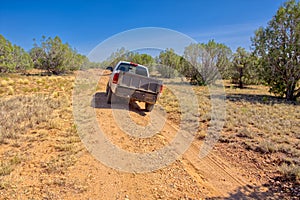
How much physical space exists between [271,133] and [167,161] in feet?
16.1

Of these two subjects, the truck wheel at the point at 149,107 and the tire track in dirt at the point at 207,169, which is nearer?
the tire track in dirt at the point at 207,169

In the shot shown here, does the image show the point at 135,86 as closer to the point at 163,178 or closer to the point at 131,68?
the point at 131,68

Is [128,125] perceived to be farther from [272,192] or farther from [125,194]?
[272,192]

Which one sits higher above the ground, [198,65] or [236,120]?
[198,65]

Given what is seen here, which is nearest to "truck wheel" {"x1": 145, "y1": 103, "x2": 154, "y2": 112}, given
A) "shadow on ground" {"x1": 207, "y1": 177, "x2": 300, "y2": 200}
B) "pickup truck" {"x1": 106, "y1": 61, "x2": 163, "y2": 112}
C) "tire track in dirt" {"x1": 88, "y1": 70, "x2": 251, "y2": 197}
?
"pickup truck" {"x1": 106, "y1": 61, "x2": 163, "y2": 112}

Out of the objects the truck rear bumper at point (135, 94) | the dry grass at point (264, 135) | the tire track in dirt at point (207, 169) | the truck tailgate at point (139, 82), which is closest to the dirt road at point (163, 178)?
the tire track in dirt at point (207, 169)

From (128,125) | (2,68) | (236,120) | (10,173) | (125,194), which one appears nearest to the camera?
(125,194)

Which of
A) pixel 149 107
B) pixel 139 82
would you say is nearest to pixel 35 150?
pixel 139 82

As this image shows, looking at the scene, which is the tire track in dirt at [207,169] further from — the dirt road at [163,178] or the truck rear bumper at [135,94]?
the truck rear bumper at [135,94]

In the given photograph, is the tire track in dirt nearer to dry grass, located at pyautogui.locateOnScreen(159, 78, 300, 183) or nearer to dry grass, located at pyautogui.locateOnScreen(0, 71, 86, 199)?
dry grass, located at pyautogui.locateOnScreen(159, 78, 300, 183)

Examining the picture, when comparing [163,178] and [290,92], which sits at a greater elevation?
[290,92]

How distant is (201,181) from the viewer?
398cm

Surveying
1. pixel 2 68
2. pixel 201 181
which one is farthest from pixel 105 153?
pixel 2 68

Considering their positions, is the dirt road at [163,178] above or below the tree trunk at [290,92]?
below
